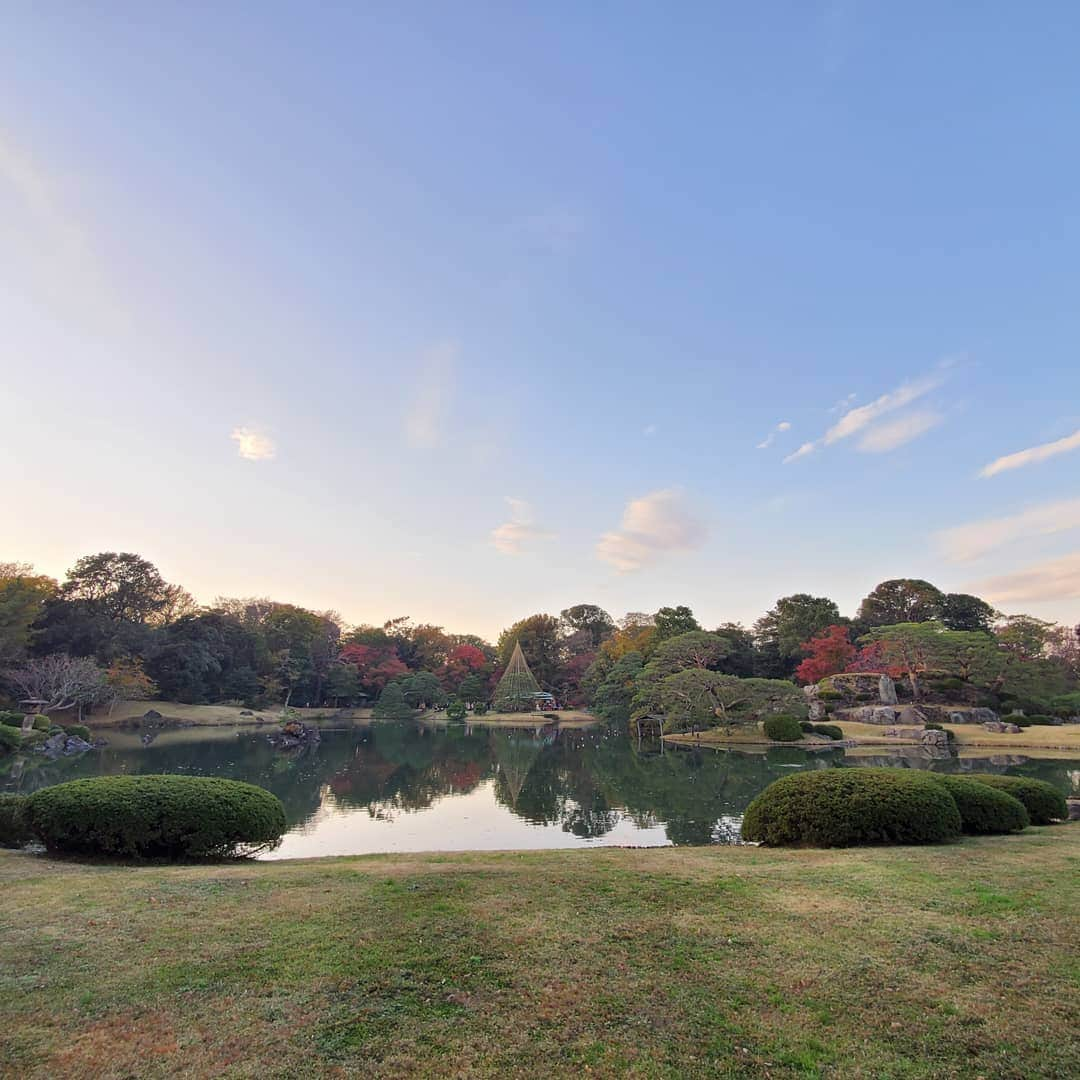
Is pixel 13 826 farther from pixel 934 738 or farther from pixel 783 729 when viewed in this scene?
pixel 934 738

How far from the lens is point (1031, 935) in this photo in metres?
3.92

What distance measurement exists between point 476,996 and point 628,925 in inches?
55.6

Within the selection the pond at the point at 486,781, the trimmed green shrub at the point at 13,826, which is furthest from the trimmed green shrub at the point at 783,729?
the trimmed green shrub at the point at 13,826

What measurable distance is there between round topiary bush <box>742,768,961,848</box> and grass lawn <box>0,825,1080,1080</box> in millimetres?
1644

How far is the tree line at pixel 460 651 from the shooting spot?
105 feet

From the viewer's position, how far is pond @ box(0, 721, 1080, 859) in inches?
461

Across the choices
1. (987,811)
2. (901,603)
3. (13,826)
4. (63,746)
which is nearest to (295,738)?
(63,746)

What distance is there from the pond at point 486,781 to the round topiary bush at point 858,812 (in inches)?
117

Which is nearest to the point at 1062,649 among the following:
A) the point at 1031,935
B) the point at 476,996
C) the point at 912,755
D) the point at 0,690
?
the point at 912,755

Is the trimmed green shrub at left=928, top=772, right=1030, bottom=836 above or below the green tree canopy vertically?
below

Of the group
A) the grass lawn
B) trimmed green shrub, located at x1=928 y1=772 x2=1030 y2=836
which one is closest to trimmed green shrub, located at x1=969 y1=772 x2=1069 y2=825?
trimmed green shrub, located at x1=928 y1=772 x2=1030 y2=836

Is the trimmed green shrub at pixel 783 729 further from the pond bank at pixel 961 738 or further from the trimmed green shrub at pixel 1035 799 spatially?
the trimmed green shrub at pixel 1035 799

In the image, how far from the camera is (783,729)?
27375 millimetres

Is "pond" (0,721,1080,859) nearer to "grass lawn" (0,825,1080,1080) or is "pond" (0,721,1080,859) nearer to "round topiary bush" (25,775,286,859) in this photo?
"round topiary bush" (25,775,286,859)
